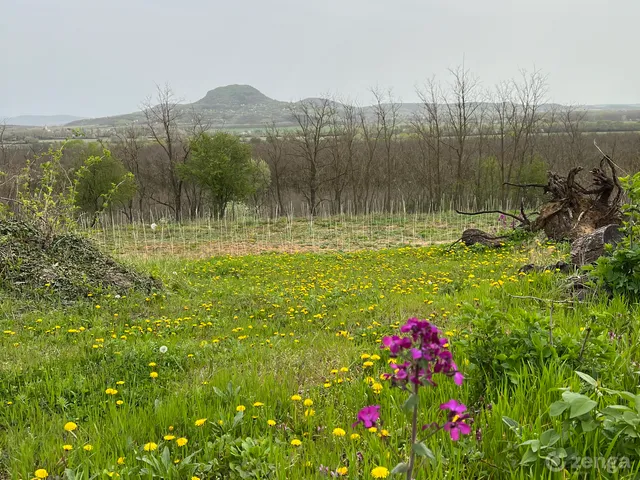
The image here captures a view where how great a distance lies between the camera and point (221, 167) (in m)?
33.4

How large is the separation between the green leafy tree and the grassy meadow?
27.8 meters

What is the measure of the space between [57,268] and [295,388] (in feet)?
21.7

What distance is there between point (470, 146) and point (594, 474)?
44.3 m

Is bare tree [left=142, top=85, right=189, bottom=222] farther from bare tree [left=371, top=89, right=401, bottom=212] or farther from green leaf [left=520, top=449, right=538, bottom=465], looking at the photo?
green leaf [left=520, top=449, right=538, bottom=465]

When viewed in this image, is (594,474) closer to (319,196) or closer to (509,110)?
(509,110)

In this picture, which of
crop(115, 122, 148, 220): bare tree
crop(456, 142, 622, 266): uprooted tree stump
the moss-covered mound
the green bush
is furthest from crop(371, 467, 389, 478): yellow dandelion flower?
crop(115, 122, 148, 220): bare tree

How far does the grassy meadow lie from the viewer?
1.98 m

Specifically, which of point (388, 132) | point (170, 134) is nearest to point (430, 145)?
point (388, 132)

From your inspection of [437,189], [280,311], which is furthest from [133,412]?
[437,189]

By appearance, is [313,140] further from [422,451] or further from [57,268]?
[422,451]

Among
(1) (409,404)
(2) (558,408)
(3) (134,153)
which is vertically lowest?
(2) (558,408)

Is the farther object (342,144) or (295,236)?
(342,144)

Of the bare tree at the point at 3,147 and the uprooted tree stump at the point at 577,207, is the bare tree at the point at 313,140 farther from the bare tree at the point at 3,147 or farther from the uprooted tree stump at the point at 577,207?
the uprooted tree stump at the point at 577,207

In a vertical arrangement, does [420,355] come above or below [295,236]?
above
